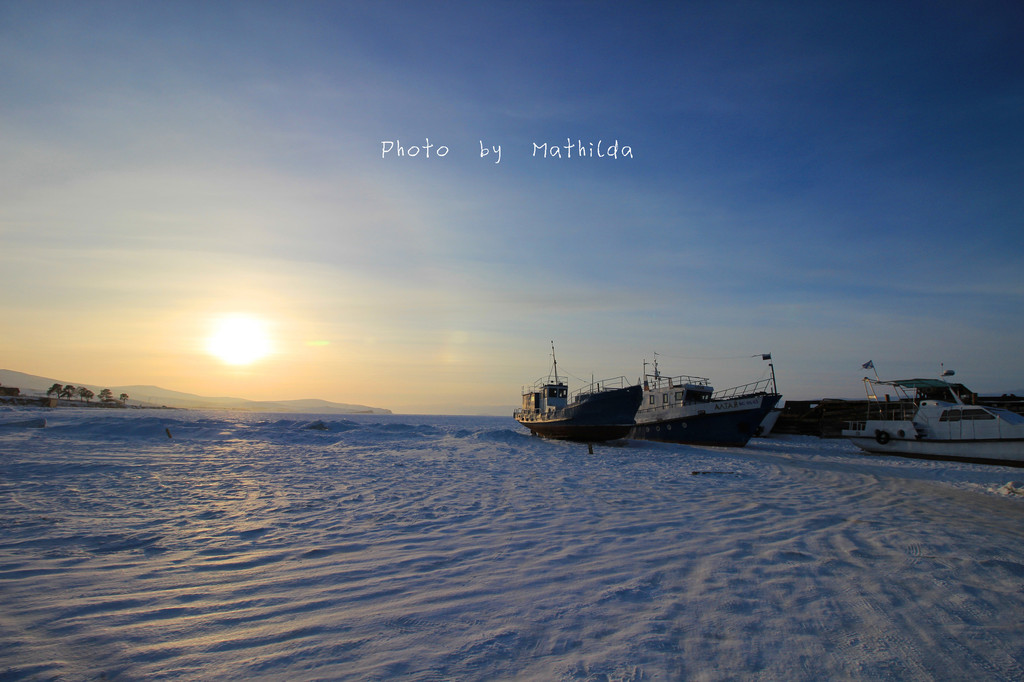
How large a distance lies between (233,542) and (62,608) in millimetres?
2518

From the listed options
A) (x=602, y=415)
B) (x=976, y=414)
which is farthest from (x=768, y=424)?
(x=976, y=414)

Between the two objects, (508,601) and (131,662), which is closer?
(131,662)

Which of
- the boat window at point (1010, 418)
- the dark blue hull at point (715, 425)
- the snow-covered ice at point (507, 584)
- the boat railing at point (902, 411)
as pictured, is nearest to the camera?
the snow-covered ice at point (507, 584)

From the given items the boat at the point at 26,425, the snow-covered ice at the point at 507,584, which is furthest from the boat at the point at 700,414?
the boat at the point at 26,425

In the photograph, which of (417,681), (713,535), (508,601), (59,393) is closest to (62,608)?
(417,681)

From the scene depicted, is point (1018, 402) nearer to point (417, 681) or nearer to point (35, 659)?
point (417, 681)

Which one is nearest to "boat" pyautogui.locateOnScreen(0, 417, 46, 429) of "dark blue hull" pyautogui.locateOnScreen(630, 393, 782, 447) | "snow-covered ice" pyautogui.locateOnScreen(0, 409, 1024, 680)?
"snow-covered ice" pyautogui.locateOnScreen(0, 409, 1024, 680)

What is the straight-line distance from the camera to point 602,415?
29.7 metres

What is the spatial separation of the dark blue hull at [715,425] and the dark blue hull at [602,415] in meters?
3.31

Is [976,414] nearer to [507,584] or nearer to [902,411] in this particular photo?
[902,411]

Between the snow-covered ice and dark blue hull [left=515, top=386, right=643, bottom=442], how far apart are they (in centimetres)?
1777

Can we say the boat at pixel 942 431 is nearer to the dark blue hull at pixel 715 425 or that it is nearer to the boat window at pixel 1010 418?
the boat window at pixel 1010 418

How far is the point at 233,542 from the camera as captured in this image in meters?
6.90

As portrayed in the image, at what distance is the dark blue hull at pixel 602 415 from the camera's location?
95.7 feet
